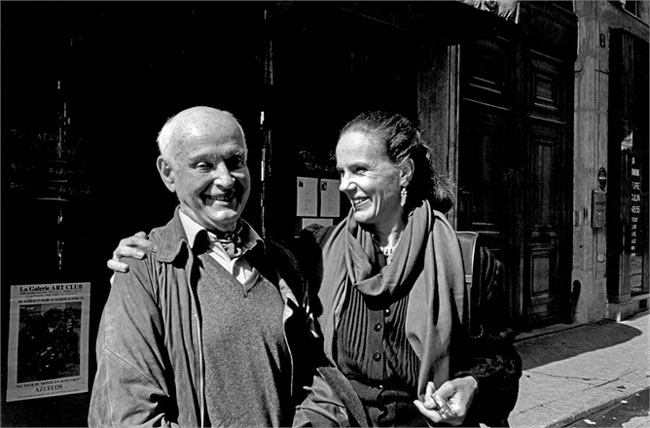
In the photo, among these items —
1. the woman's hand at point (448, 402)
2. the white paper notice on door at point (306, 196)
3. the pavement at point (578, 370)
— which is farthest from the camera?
the white paper notice on door at point (306, 196)

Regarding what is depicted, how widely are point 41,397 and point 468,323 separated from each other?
2.96 metres

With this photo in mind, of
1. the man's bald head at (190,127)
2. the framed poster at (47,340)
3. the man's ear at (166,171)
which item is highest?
the man's bald head at (190,127)

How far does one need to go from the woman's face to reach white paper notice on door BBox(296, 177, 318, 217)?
10.6ft

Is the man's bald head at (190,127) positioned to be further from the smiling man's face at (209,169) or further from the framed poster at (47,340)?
the framed poster at (47,340)

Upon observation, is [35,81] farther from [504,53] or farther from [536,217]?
[536,217]

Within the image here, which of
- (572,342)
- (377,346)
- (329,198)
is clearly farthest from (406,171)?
(572,342)

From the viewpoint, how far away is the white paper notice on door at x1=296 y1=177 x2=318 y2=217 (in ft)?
18.5

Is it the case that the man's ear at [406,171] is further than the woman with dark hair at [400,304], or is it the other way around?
the man's ear at [406,171]

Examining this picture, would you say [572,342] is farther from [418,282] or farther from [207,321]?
[207,321]

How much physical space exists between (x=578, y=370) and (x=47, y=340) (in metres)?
5.38

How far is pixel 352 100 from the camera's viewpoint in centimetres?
616

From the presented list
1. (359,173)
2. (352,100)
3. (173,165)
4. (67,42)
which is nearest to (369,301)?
(359,173)

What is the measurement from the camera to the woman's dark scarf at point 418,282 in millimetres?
2217

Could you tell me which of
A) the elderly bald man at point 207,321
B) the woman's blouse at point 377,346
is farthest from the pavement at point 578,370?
the elderly bald man at point 207,321
